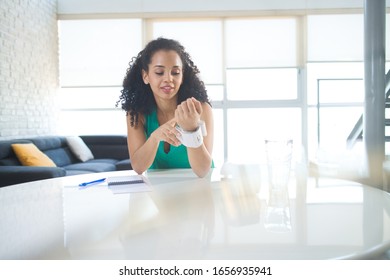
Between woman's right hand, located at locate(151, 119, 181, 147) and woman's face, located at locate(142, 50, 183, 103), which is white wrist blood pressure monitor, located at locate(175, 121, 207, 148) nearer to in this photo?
woman's right hand, located at locate(151, 119, 181, 147)

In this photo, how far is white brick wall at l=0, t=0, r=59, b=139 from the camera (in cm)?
253

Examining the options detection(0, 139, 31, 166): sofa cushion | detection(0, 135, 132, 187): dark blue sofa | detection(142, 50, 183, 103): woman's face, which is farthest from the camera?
detection(0, 139, 31, 166): sofa cushion

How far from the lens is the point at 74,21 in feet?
12.2

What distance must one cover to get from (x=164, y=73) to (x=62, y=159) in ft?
7.17

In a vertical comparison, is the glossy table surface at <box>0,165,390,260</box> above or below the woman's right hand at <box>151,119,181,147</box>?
below

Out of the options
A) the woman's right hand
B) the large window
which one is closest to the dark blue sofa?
the large window

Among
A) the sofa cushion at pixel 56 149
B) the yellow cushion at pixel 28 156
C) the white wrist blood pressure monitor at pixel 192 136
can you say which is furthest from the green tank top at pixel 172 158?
the sofa cushion at pixel 56 149

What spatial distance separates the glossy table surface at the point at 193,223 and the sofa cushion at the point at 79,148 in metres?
2.53

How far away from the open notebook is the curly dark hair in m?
0.34

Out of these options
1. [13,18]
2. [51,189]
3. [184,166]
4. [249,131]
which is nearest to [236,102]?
[249,131]

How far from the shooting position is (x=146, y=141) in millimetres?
942

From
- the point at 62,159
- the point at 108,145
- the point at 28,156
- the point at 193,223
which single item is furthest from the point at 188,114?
the point at 108,145
